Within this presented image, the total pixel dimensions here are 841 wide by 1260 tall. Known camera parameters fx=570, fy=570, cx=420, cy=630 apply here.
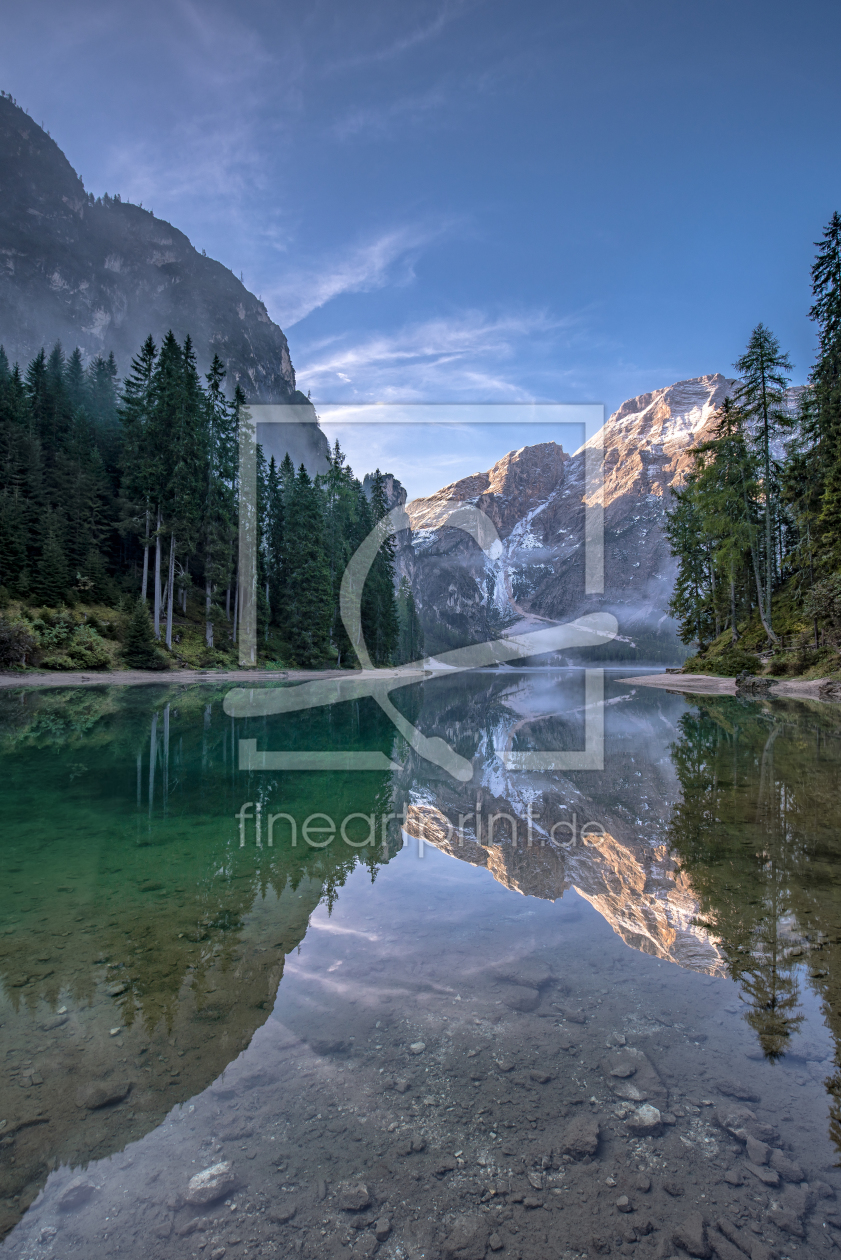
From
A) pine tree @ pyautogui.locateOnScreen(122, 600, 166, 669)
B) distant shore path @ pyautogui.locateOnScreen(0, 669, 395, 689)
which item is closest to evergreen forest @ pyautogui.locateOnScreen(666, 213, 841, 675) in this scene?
distant shore path @ pyautogui.locateOnScreen(0, 669, 395, 689)

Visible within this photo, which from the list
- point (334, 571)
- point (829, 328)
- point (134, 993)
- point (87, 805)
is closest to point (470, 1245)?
point (134, 993)

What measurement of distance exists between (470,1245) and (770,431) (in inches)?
1686

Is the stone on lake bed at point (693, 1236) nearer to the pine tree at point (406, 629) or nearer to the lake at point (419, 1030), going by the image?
the lake at point (419, 1030)

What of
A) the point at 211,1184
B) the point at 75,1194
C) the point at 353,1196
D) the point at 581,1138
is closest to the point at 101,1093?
the point at 75,1194

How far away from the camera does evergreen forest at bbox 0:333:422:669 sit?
32219mm

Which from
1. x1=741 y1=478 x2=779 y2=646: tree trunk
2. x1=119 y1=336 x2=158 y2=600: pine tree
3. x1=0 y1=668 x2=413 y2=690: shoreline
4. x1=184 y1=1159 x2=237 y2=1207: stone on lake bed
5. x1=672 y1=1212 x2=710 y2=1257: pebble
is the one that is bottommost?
x1=184 y1=1159 x2=237 y2=1207: stone on lake bed

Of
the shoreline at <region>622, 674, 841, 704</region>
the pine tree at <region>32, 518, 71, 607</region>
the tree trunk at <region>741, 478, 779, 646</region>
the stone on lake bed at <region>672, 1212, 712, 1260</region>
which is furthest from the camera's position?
the tree trunk at <region>741, 478, 779, 646</region>

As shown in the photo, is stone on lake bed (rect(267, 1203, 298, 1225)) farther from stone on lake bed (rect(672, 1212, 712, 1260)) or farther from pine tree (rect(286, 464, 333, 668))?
pine tree (rect(286, 464, 333, 668))

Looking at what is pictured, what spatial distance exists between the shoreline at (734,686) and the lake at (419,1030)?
20.7m

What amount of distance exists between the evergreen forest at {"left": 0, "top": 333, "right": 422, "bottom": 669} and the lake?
87.0ft

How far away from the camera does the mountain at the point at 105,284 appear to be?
12938cm

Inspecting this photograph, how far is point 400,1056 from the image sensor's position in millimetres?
3447

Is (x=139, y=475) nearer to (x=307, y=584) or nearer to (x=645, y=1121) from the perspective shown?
(x=307, y=584)

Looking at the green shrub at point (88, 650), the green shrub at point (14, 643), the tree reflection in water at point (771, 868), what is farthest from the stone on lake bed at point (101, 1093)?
the green shrub at point (88, 650)
